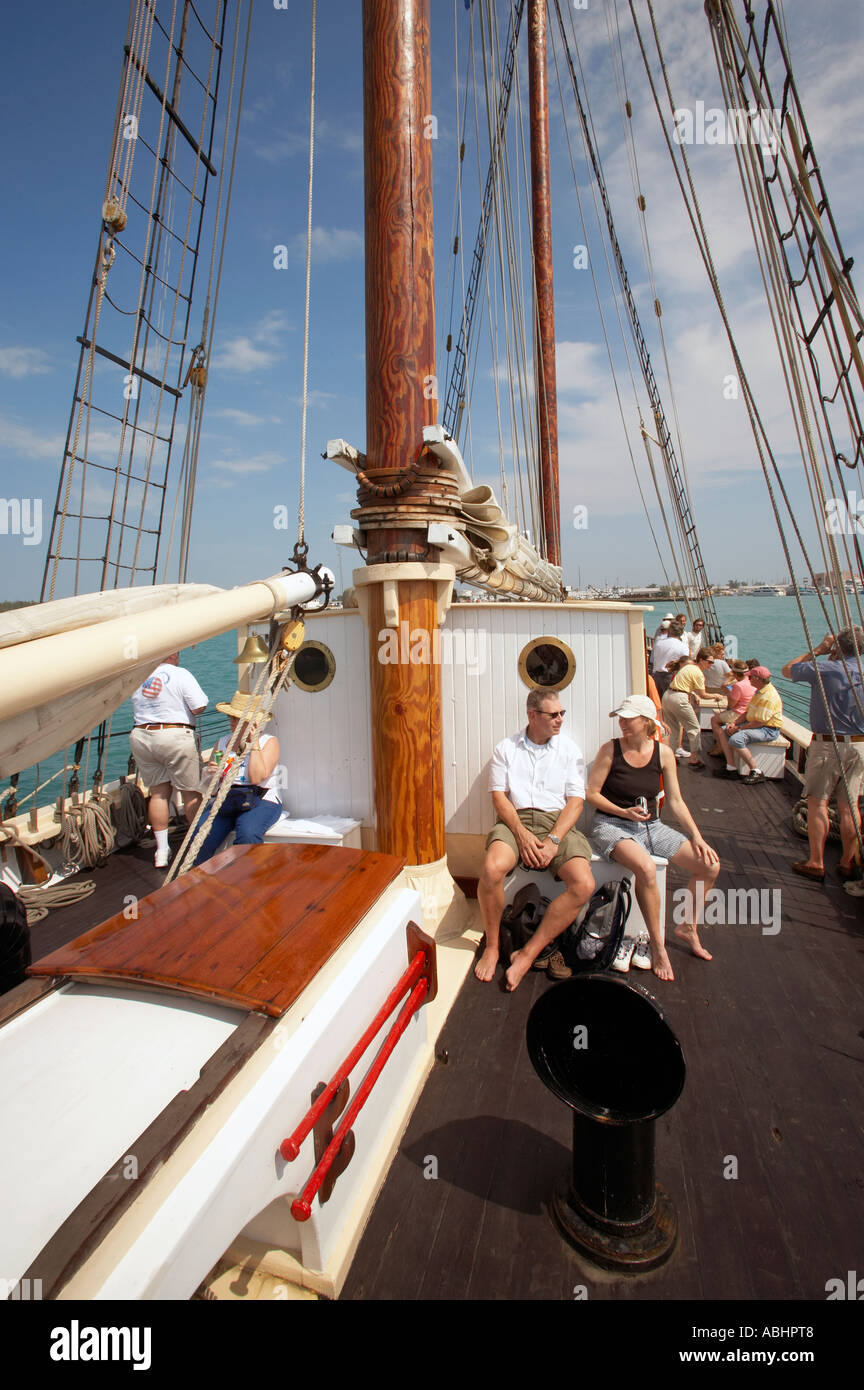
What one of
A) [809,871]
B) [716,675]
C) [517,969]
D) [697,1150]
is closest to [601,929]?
[517,969]

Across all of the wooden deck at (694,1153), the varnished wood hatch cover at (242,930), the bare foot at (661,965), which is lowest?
the wooden deck at (694,1153)

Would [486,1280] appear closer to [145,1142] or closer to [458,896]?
[145,1142]

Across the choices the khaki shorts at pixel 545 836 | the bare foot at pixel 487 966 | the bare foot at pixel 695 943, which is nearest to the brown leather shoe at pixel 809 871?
the bare foot at pixel 695 943

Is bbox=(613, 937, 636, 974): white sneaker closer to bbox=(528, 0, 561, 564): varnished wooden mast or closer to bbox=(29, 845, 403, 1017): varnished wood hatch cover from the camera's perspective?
bbox=(29, 845, 403, 1017): varnished wood hatch cover

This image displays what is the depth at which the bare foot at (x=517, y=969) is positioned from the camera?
10.6 feet

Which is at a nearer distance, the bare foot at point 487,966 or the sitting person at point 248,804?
the bare foot at point 487,966

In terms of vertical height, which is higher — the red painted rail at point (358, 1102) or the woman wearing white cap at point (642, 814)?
the woman wearing white cap at point (642, 814)

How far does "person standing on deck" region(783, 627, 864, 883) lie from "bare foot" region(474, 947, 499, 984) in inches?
92.3

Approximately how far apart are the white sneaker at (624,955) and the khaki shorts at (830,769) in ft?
5.79

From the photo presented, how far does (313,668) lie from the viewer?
14.6 feet

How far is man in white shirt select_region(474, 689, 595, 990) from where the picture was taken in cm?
332

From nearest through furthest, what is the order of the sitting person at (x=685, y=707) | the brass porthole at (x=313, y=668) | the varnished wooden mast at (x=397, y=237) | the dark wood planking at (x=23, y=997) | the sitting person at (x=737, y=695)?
the dark wood planking at (x=23, y=997) → the varnished wooden mast at (x=397, y=237) → the brass porthole at (x=313, y=668) → the sitting person at (x=737, y=695) → the sitting person at (x=685, y=707)

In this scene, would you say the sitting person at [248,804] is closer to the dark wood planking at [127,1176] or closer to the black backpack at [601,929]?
the black backpack at [601,929]
